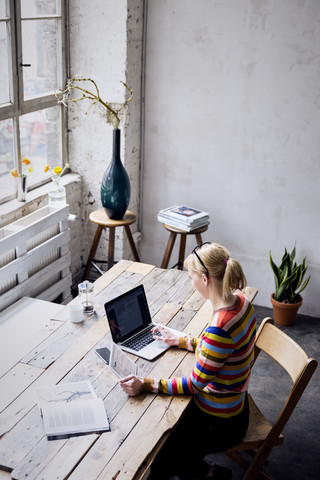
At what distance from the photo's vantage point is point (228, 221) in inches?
198

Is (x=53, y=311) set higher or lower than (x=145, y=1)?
lower

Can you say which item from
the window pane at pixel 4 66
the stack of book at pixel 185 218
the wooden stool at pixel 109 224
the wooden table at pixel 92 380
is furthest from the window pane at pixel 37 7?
the wooden table at pixel 92 380

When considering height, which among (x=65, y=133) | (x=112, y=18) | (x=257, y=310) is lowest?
(x=257, y=310)

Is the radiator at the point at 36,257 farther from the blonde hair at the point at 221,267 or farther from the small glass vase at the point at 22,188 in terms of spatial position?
the blonde hair at the point at 221,267

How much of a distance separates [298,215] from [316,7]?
1.60m

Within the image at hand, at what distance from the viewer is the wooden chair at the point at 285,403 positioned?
8.43 feet

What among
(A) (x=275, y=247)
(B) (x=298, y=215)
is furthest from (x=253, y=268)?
(B) (x=298, y=215)

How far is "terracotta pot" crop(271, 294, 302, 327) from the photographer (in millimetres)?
4648

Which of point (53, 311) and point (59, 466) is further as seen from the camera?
point (53, 311)

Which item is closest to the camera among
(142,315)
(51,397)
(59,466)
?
(59,466)

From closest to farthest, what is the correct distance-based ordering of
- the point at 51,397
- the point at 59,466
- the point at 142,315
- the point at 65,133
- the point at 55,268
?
the point at 59,466, the point at 51,397, the point at 142,315, the point at 55,268, the point at 65,133

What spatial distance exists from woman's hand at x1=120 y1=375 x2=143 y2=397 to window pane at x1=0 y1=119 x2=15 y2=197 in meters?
2.19

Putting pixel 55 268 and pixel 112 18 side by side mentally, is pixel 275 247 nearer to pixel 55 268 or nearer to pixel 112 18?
pixel 55 268

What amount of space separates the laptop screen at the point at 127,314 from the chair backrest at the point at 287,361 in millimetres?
606
